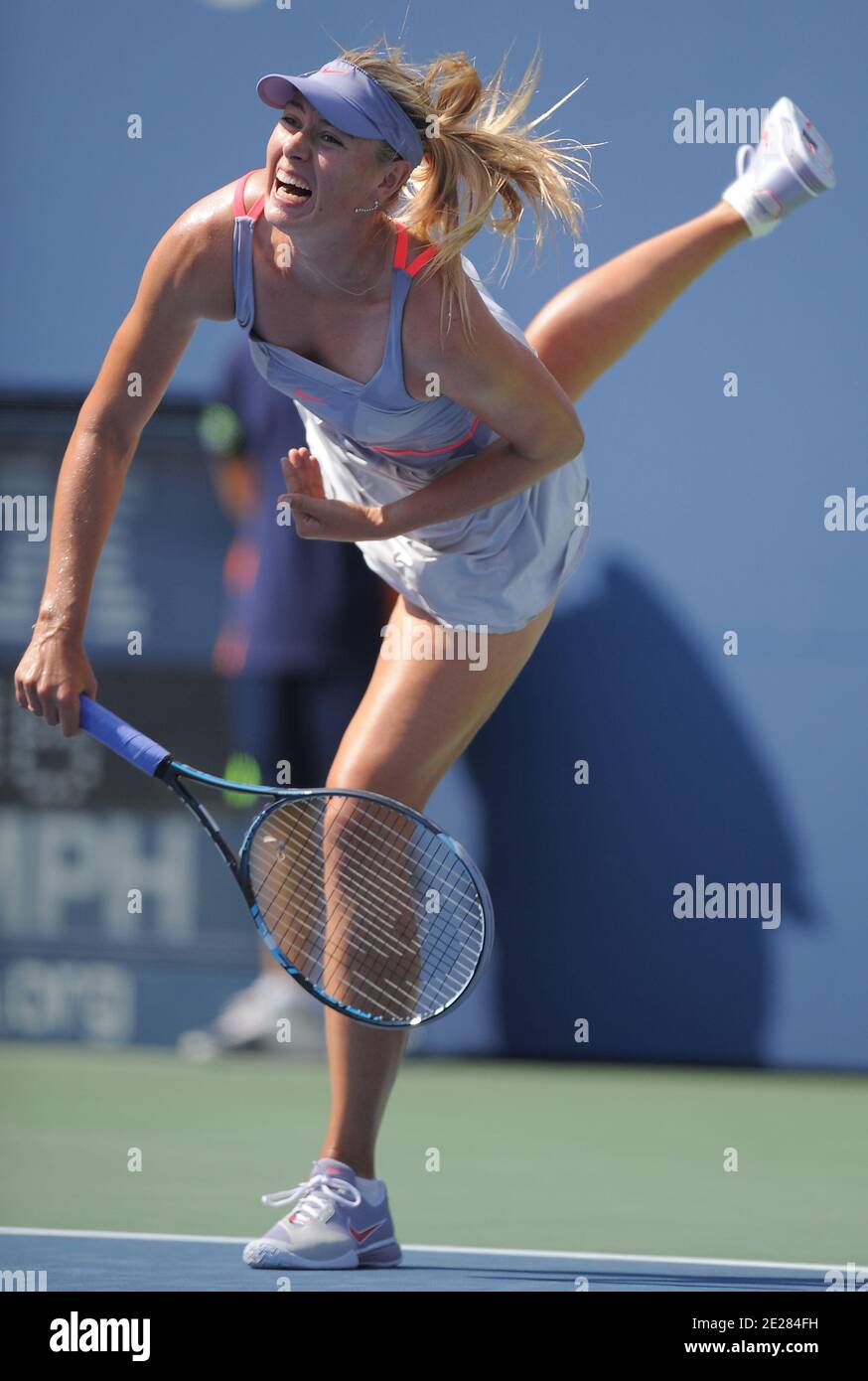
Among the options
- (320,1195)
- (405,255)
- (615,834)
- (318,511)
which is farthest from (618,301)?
(615,834)

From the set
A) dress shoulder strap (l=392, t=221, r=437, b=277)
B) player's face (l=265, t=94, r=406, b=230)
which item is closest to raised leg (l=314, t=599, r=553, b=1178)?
dress shoulder strap (l=392, t=221, r=437, b=277)

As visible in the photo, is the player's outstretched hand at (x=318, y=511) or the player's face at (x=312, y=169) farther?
the player's outstretched hand at (x=318, y=511)

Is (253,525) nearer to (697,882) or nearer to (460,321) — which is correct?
(697,882)

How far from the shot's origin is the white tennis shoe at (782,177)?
337 centimetres

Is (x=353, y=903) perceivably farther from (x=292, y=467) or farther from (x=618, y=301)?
(x=618, y=301)

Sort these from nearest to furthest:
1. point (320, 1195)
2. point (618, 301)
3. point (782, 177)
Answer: point (320, 1195) < point (618, 301) < point (782, 177)

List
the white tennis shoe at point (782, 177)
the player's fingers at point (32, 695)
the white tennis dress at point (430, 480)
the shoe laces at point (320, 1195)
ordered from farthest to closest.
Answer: the white tennis shoe at point (782, 177)
the shoe laces at point (320, 1195)
the white tennis dress at point (430, 480)
the player's fingers at point (32, 695)

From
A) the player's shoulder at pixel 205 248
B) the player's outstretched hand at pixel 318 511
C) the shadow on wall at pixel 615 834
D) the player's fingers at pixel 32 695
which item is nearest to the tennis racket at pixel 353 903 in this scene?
the player's fingers at pixel 32 695

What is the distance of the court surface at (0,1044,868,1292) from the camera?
282 cm

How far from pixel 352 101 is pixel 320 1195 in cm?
146

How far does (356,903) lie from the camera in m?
2.78

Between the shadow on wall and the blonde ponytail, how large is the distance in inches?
86.0

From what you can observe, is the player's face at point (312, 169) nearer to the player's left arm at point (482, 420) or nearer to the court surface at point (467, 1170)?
the player's left arm at point (482, 420)

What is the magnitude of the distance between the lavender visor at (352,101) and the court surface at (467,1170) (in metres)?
1.47
